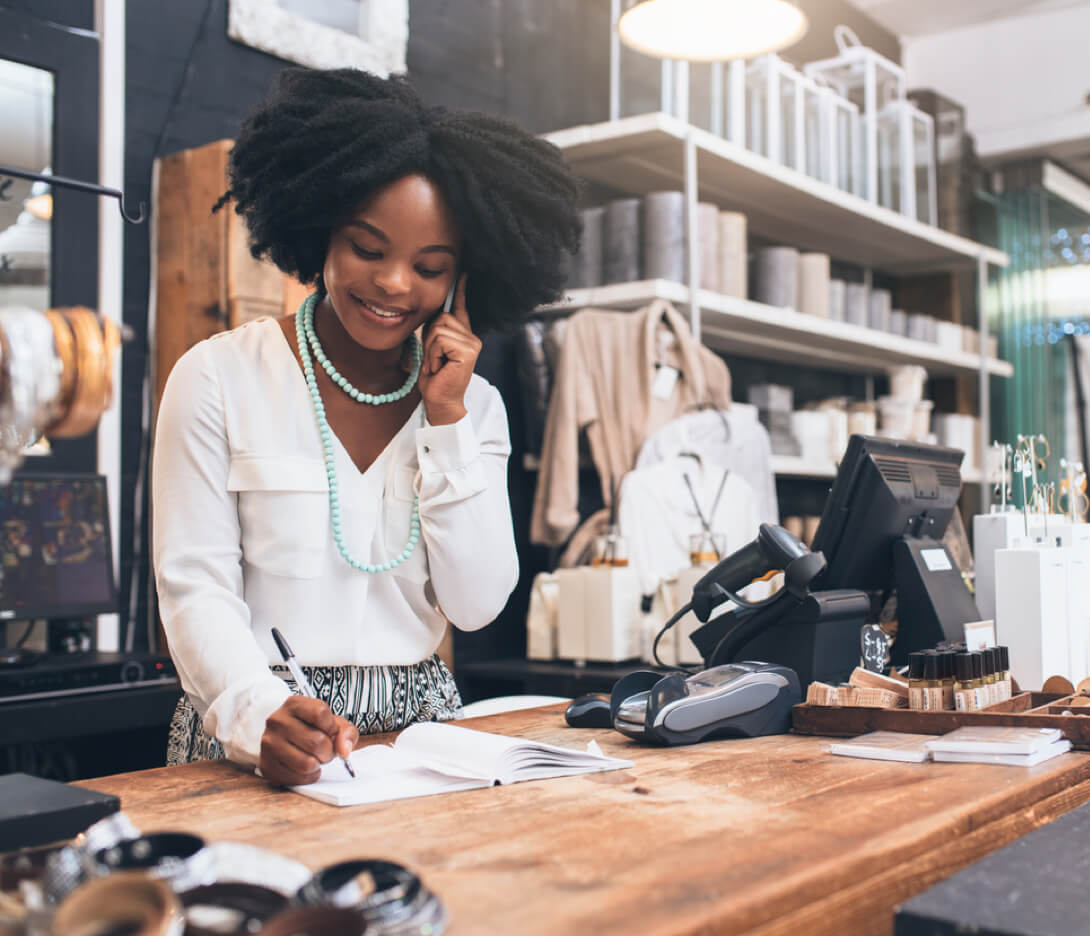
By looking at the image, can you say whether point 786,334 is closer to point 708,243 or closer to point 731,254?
point 731,254

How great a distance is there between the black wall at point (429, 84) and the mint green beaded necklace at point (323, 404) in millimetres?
1264

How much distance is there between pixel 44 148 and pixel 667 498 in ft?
5.76

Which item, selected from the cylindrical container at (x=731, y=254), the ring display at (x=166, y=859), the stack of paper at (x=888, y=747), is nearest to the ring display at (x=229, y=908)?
the ring display at (x=166, y=859)

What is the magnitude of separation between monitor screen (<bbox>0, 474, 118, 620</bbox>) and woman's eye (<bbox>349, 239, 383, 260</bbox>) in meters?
1.20

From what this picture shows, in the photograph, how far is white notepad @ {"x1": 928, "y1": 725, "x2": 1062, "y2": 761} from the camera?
4.01 ft

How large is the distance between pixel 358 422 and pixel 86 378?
89 centimetres

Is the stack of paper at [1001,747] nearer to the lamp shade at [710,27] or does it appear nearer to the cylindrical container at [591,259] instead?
the lamp shade at [710,27]

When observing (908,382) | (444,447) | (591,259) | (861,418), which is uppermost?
(591,259)

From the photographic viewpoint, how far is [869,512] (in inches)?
67.8

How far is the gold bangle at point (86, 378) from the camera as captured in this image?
69 cm

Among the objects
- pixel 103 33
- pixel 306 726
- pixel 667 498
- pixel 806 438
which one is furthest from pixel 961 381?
pixel 306 726

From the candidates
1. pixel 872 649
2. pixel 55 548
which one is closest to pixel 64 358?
pixel 872 649

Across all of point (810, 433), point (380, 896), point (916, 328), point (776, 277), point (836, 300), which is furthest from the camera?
point (916, 328)

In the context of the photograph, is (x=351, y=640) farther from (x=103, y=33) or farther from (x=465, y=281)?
(x=103, y=33)
